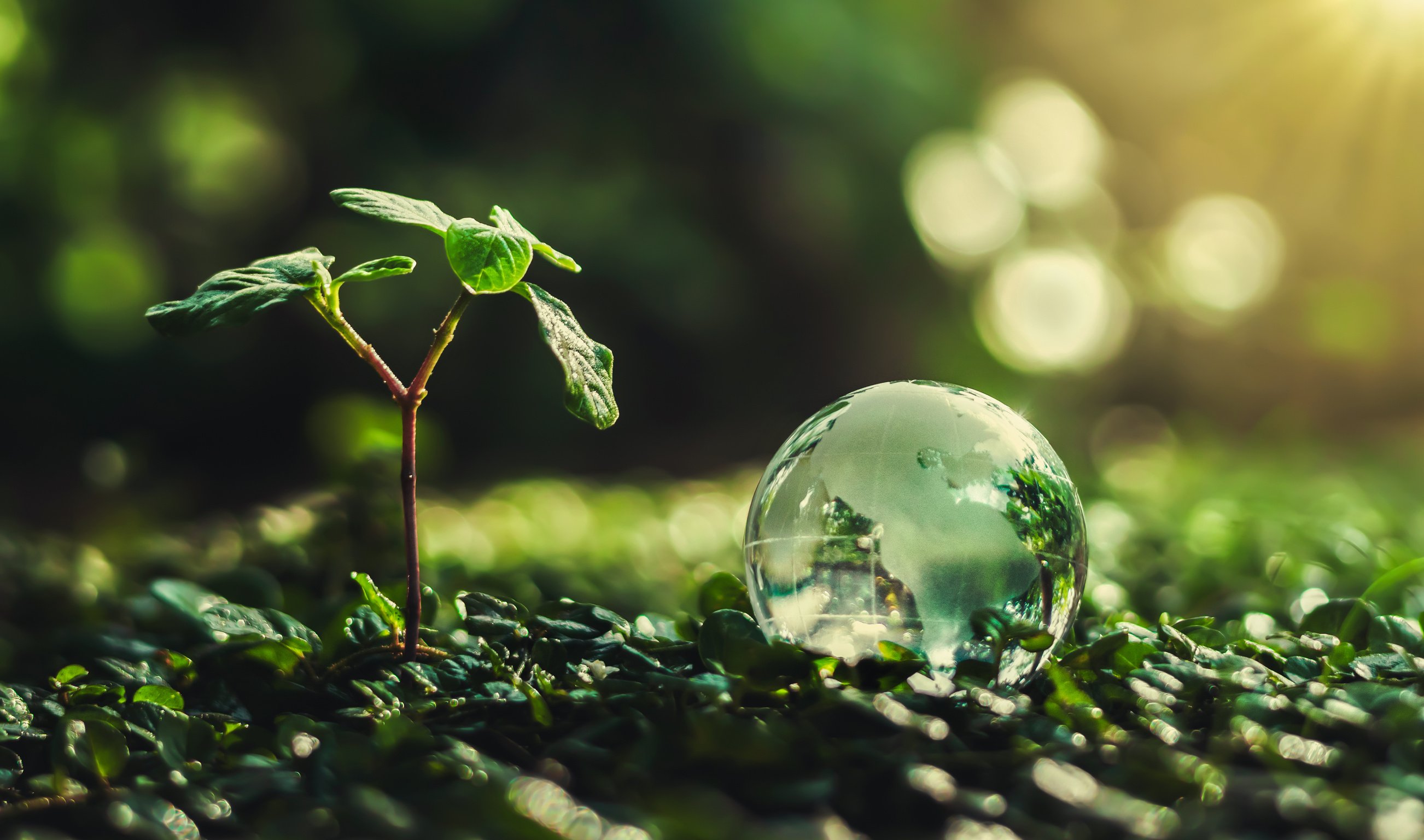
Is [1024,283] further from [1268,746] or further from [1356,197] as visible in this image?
[1268,746]

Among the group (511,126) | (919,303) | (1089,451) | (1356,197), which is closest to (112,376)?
(511,126)

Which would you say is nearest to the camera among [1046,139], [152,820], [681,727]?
[152,820]

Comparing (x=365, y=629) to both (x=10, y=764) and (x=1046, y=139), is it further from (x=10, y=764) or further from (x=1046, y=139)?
(x=1046, y=139)

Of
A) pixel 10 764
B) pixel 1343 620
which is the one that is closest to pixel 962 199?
pixel 1343 620

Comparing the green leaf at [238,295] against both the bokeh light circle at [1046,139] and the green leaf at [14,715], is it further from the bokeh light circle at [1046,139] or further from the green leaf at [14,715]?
the bokeh light circle at [1046,139]

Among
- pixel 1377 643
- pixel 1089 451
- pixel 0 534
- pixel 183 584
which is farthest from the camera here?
pixel 1089 451

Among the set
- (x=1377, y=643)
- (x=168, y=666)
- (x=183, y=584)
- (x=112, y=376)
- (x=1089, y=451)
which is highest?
(x=1089, y=451)

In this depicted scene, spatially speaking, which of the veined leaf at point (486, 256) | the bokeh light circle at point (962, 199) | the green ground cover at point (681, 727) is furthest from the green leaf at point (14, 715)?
the bokeh light circle at point (962, 199)
